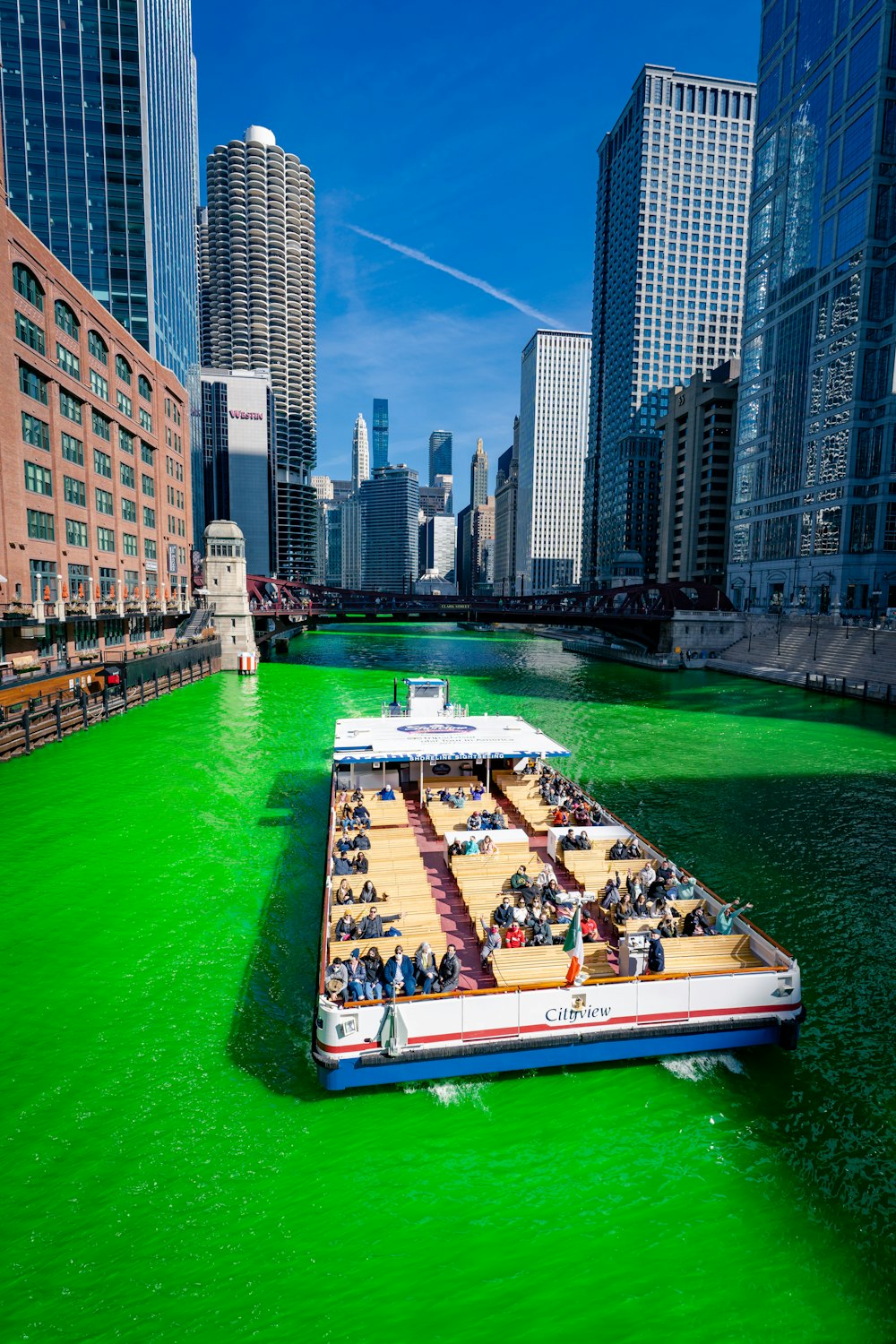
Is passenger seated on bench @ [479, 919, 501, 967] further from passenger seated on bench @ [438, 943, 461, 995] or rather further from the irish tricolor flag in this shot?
the irish tricolor flag

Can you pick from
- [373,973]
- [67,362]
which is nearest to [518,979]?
[373,973]

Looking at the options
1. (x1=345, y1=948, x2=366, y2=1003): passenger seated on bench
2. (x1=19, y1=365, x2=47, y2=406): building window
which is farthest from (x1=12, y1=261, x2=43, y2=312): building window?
(x1=345, y1=948, x2=366, y2=1003): passenger seated on bench

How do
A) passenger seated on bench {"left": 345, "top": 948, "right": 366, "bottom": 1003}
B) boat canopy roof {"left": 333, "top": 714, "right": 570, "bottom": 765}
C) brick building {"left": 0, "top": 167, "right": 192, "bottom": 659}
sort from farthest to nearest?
1. brick building {"left": 0, "top": 167, "right": 192, "bottom": 659}
2. boat canopy roof {"left": 333, "top": 714, "right": 570, "bottom": 765}
3. passenger seated on bench {"left": 345, "top": 948, "right": 366, "bottom": 1003}

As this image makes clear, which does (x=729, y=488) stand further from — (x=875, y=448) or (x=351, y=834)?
(x=351, y=834)

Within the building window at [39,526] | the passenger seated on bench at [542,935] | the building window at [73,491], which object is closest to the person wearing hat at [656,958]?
the passenger seated on bench at [542,935]

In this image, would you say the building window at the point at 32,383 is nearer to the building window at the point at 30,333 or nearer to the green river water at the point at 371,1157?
the building window at the point at 30,333

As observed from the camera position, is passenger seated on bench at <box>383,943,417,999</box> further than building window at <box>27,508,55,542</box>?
No
